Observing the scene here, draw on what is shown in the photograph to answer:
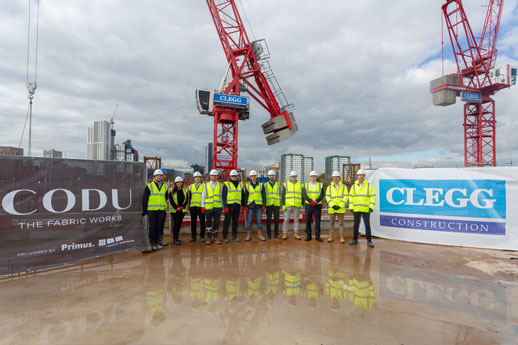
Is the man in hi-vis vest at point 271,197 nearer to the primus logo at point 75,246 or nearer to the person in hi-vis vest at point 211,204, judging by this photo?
the person in hi-vis vest at point 211,204

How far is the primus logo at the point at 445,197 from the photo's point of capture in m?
6.64

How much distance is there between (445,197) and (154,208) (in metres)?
7.22

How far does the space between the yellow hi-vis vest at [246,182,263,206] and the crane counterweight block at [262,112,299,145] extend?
40.6ft

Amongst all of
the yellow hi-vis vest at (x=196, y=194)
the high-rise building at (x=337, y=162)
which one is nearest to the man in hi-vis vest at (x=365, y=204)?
the yellow hi-vis vest at (x=196, y=194)

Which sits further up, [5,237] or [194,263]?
[5,237]

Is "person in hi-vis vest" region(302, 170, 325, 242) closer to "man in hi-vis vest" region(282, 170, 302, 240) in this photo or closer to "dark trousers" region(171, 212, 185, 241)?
"man in hi-vis vest" region(282, 170, 302, 240)

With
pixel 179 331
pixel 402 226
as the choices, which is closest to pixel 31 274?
pixel 179 331

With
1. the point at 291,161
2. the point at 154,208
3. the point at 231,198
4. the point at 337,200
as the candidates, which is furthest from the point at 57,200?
the point at 291,161

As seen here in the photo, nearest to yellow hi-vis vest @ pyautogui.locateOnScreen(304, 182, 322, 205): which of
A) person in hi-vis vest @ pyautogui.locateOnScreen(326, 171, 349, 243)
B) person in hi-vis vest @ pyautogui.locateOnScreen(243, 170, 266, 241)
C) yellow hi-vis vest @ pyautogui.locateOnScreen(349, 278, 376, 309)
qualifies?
person in hi-vis vest @ pyautogui.locateOnScreen(326, 171, 349, 243)

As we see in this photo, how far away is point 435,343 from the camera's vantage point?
270 cm

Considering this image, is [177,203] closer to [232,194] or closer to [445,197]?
[232,194]

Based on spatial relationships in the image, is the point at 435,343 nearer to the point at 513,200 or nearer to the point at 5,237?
the point at 513,200

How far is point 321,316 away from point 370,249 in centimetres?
395

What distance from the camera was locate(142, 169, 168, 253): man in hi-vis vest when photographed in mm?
6145
